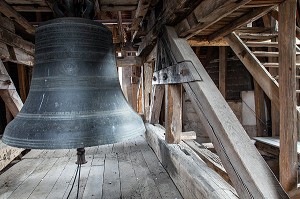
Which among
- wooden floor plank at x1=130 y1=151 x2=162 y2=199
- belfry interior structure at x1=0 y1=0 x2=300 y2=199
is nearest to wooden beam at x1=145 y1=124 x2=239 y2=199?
belfry interior structure at x1=0 y1=0 x2=300 y2=199

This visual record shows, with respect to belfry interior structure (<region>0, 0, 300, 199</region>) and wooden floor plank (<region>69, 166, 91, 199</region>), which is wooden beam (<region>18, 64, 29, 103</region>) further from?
wooden floor plank (<region>69, 166, 91, 199</region>)

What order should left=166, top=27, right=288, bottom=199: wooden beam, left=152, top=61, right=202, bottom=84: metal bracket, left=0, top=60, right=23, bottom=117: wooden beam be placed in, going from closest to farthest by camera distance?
1. left=166, top=27, right=288, bottom=199: wooden beam
2. left=152, top=61, right=202, bottom=84: metal bracket
3. left=0, top=60, right=23, bottom=117: wooden beam

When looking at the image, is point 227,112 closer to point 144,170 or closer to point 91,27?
point 91,27

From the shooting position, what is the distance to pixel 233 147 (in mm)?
1363

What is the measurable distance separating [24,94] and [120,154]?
359 centimetres

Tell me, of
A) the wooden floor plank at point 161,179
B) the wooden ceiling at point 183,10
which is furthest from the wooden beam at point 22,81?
the wooden floor plank at point 161,179

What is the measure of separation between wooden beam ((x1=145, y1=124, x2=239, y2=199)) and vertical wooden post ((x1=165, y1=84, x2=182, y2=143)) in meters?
0.11

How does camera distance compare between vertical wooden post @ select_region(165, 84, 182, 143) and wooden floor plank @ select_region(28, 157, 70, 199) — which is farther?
vertical wooden post @ select_region(165, 84, 182, 143)

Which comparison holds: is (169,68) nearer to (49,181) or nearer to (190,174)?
(190,174)

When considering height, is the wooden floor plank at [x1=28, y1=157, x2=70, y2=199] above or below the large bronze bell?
below

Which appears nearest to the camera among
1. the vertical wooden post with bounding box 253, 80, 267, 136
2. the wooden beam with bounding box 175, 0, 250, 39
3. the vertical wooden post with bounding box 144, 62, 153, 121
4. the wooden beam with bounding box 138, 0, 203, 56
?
the wooden beam with bounding box 175, 0, 250, 39

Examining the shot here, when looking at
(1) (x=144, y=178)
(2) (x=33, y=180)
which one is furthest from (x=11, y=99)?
(1) (x=144, y=178)

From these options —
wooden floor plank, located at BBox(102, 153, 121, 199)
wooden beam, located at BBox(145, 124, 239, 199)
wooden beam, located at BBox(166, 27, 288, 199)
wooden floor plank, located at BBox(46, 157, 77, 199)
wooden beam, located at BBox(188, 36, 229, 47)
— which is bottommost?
wooden floor plank, located at BBox(102, 153, 121, 199)

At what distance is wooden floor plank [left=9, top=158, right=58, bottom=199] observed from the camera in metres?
2.22
